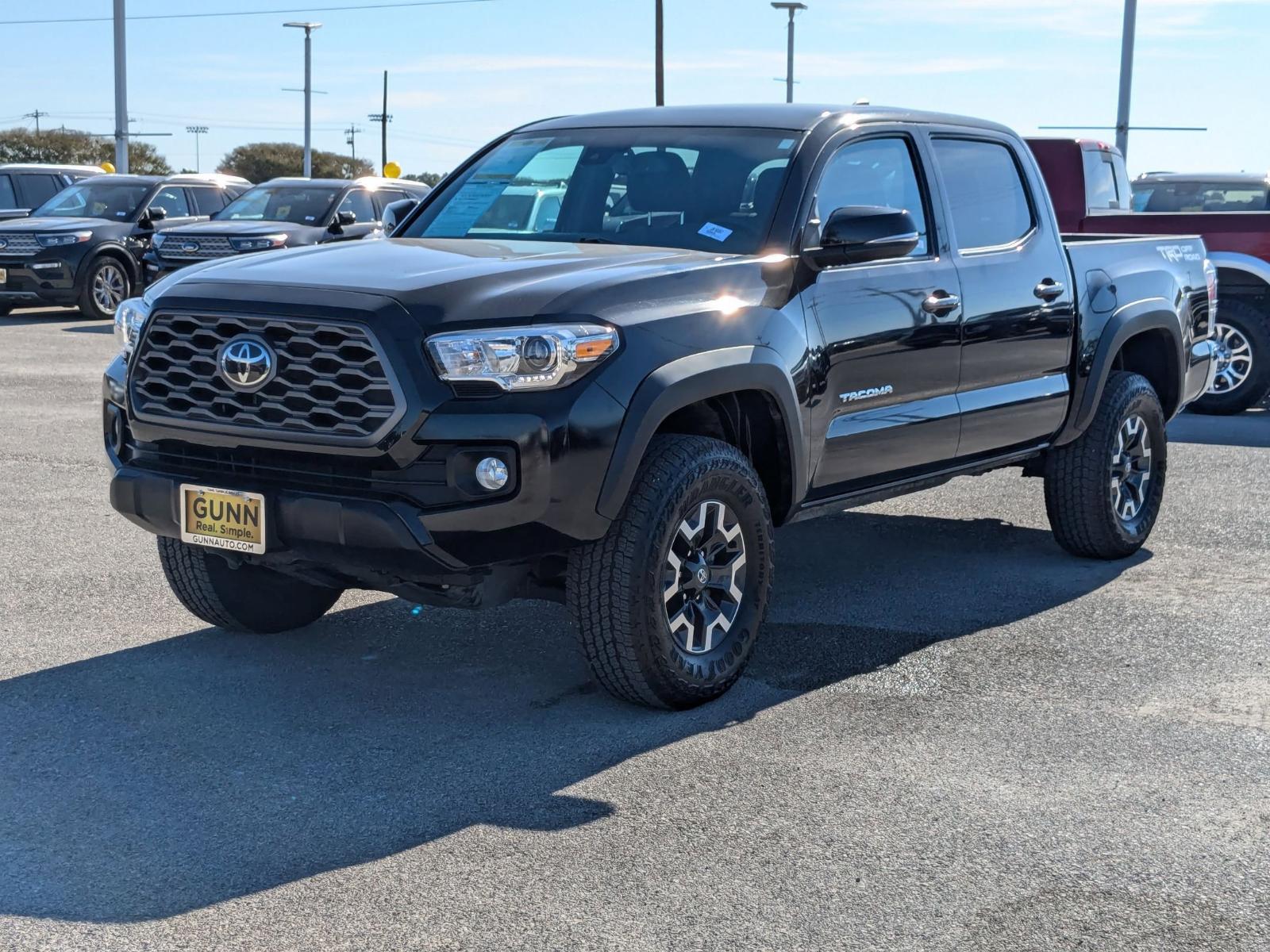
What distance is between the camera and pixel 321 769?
14.5 ft

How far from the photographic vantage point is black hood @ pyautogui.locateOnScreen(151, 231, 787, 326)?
450cm

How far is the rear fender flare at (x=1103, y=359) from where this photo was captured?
6.89 m

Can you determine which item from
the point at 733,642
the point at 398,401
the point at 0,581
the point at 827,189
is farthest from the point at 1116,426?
the point at 0,581

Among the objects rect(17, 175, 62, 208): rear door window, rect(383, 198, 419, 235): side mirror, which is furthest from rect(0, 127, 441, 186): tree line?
rect(383, 198, 419, 235): side mirror

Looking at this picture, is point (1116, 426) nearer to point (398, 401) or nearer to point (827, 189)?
point (827, 189)

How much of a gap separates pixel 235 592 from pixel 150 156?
3321 inches

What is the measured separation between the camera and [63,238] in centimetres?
1848

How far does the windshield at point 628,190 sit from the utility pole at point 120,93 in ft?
89.0

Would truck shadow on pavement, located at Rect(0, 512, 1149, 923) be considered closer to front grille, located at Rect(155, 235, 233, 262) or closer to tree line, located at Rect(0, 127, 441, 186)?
front grille, located at Rect(155, 235, 233, 262)

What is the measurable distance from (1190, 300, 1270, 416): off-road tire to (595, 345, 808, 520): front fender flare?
333 inches

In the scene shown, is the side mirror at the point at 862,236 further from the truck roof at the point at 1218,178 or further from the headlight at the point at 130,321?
the truck roof at the point at 1218,178

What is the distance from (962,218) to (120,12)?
A: 28609 millimetres

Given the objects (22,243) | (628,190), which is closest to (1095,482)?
(628,190)

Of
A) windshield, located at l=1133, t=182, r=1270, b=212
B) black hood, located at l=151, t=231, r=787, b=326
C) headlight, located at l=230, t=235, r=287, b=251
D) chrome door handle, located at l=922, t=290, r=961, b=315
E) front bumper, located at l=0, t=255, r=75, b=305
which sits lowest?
front bumper, located at l=0, t=255, r=75, b=305
